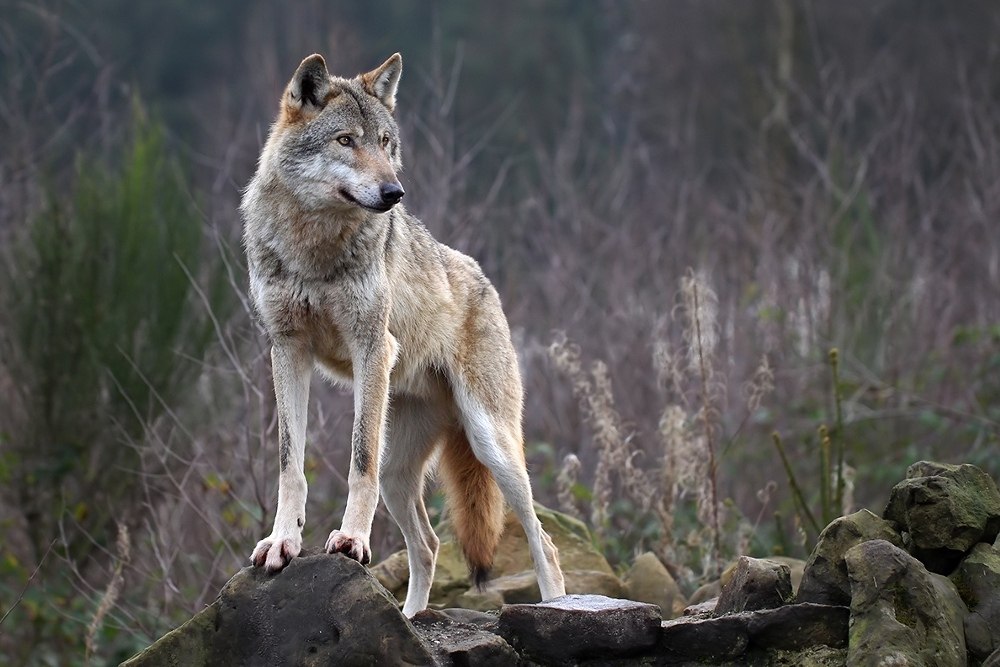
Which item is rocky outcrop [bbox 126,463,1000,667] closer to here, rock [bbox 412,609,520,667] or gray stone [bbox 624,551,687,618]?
rock [bbox 412,609,520,667]

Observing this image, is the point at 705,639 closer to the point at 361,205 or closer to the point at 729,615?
the point at 729,615

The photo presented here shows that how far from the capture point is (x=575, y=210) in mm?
12266

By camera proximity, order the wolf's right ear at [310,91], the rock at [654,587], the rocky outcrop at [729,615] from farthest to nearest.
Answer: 1. the rock at [654,587]
2. the wolf's right ear at [310,91]
3. the rocky outcrop at [729,615]

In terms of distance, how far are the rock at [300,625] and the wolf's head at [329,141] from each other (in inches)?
58.2

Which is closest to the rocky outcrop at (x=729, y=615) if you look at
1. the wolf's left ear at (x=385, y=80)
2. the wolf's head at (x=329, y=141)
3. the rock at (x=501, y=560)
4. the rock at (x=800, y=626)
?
the rock at (x=800, y=626)

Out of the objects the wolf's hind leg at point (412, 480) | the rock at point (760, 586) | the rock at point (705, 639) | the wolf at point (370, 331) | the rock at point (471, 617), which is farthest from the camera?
the wolf's hind leg at point (412, 480)

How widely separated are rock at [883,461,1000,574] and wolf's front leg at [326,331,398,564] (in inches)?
81.9

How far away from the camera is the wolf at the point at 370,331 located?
5105mm

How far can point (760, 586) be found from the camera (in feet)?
15.9

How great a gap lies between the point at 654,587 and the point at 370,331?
2.42 meters

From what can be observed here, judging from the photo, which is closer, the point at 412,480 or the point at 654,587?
the point at 412,480

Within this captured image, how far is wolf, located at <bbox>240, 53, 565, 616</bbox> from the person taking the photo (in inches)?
201

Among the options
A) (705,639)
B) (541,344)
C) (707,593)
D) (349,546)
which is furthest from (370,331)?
(541,344)

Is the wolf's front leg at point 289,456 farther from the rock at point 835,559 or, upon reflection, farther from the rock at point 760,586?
the rock at point 835,559
